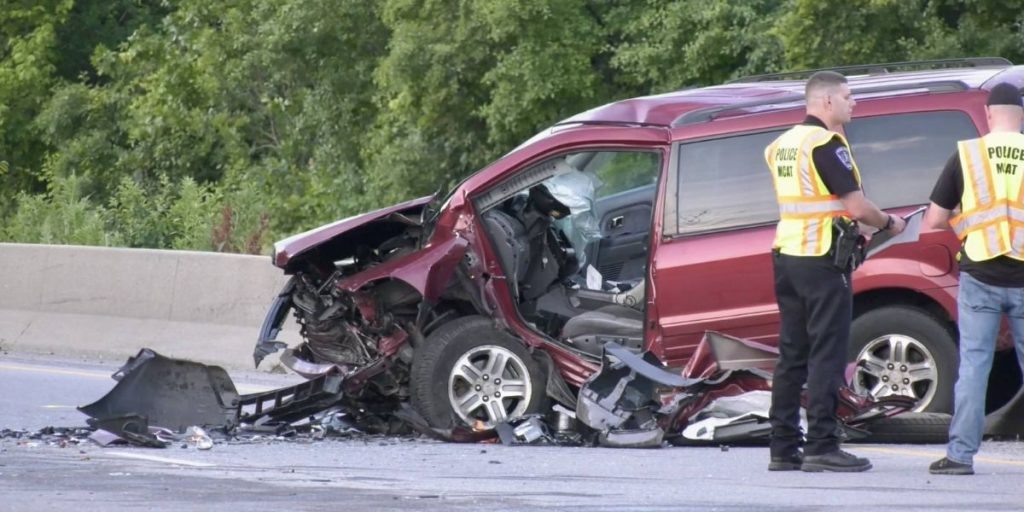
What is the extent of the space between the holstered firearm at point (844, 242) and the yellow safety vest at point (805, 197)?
0.02 meters

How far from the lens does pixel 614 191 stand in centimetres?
1103

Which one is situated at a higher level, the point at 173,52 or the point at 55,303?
the point at 173,52

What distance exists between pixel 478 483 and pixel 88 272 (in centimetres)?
800

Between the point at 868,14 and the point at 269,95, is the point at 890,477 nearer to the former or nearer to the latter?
the point at 868,14

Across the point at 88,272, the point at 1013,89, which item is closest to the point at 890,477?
the point at 1013,89

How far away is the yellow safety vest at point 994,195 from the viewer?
25.1ft

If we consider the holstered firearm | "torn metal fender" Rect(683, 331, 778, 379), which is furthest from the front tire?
the holstered firearm

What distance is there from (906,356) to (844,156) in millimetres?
1692

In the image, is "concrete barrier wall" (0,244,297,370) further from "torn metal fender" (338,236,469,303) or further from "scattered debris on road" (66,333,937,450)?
"torn metal fender" (338,236,469,303)

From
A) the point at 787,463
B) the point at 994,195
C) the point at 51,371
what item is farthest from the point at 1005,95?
the point at 51,371

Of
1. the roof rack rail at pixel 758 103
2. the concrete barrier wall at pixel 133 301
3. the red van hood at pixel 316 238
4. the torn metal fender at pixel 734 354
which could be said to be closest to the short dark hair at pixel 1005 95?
the roof rack rail at pixel 758 103

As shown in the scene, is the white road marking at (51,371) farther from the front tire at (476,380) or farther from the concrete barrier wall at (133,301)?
the front tire at (476,380)

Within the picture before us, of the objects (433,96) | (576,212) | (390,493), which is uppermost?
(433,96)

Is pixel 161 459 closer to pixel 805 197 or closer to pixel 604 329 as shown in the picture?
pixel 604 329
